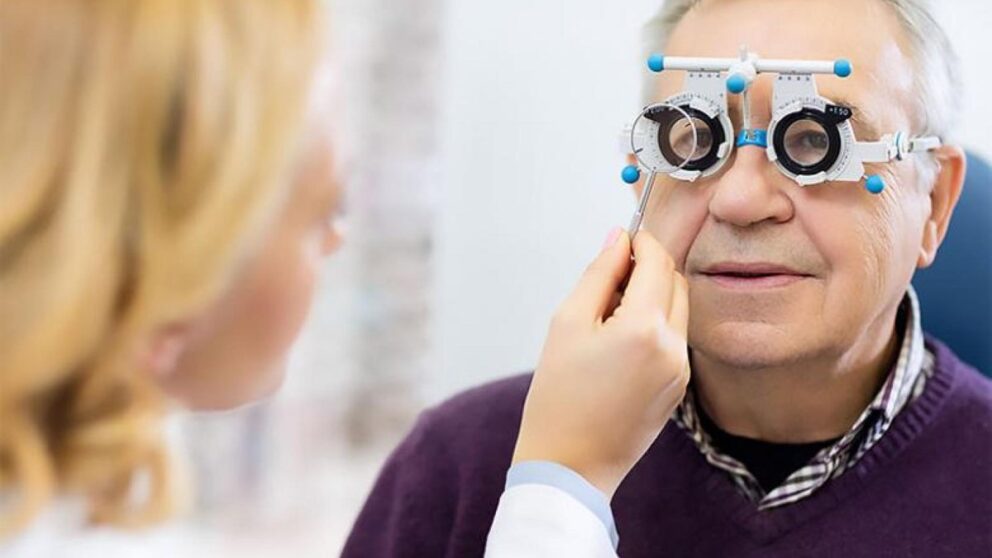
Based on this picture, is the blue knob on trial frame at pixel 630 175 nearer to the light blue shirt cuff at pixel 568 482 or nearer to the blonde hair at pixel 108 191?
the light blue shirt cuff at pixel 568 482

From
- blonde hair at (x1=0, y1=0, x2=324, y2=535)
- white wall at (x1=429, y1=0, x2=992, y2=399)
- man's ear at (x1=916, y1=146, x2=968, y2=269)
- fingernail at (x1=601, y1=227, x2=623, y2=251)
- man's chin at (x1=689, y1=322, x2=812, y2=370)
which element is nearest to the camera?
blonde hair at (x1=0, y1=0, x2=324, y2=535)

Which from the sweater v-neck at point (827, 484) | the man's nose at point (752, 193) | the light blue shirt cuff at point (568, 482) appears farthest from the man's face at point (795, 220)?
the light blue shirt cuff at point (568, 482)

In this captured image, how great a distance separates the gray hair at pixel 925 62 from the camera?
3.65 feet

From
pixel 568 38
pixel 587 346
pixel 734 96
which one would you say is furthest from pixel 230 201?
pixel 568 38

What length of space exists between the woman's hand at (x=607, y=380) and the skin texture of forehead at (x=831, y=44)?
268mm

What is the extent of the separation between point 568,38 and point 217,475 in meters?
0.95

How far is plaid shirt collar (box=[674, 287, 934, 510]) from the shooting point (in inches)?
43.8

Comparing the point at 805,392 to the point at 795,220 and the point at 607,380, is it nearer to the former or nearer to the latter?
the point at 795,220

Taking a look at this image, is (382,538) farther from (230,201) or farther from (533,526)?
(230,201)

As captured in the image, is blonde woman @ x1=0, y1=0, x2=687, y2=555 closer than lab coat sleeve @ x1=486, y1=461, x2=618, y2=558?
Yes

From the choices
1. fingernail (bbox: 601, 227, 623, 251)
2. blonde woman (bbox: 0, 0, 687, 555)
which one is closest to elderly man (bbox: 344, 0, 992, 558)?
fingernail (bbox: 601, 227, 623, 251)

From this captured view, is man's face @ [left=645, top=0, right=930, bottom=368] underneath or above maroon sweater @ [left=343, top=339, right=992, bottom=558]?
above

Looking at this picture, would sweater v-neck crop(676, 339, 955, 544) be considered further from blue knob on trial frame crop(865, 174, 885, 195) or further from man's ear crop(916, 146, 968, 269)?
blue knob on trial frame crop(865, 174, 885, 195)

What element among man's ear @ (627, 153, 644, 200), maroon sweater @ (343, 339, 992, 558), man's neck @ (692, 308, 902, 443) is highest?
man's ear @ (627, 153, 644, 200)
